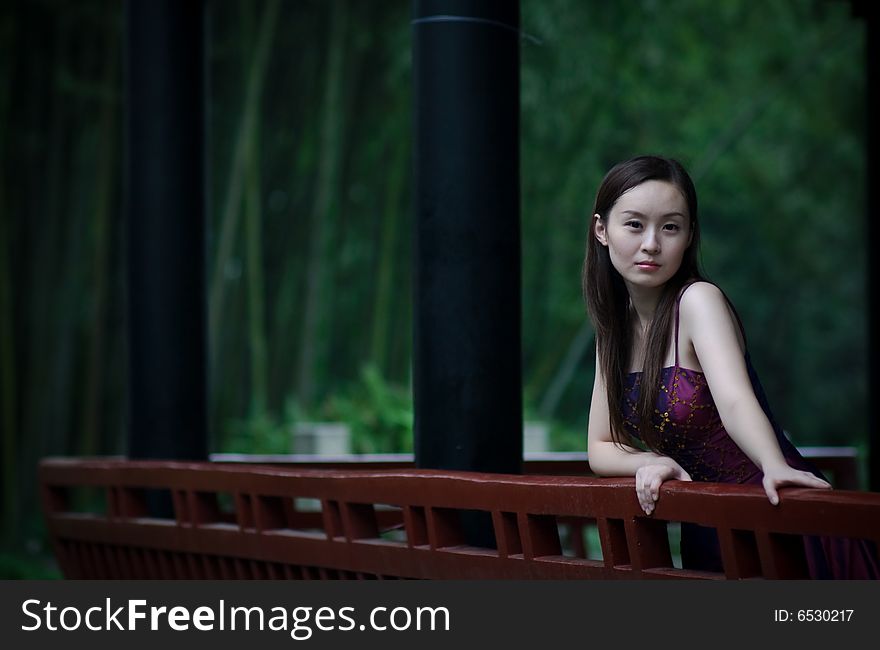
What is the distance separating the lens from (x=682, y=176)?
2.25 metres

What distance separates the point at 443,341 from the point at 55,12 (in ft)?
22.1

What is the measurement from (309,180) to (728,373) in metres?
8.77

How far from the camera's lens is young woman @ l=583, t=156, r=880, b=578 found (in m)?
2.12

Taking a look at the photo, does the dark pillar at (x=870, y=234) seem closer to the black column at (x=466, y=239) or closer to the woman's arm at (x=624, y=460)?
the black column at (x=466, y=239)

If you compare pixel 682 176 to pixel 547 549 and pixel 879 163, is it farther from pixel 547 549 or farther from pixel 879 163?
pixel 879 163

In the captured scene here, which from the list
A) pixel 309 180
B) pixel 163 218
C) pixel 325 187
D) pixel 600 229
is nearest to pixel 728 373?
pixel 600 229

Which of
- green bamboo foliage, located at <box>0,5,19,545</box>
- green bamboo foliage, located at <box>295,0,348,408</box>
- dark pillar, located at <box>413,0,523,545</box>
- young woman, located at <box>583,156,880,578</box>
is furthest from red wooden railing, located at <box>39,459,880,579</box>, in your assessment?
green bamboo foliage, located at <box>295,0,348,408</box>

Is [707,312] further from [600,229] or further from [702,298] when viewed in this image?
[600,229]

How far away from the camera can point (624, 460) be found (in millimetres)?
2307

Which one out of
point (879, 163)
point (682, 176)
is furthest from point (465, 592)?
point (879, 163)

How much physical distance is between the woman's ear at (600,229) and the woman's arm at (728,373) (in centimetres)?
21

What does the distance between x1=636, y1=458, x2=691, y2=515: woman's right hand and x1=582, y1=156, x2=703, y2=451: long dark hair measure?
19 centimetres

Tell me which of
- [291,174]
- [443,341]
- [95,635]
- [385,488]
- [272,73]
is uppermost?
[272,73]

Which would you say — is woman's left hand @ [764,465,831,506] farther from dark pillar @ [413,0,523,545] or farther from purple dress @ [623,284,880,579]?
dark pillar @ [413,0,523,545]
